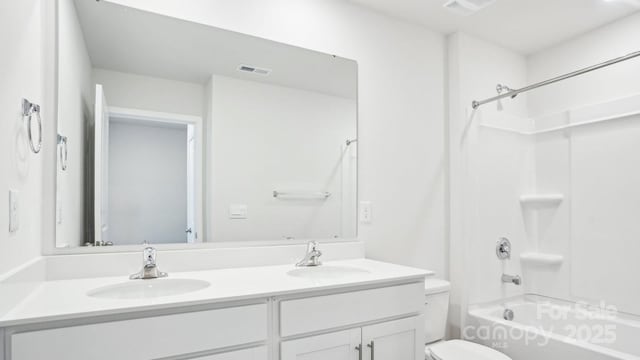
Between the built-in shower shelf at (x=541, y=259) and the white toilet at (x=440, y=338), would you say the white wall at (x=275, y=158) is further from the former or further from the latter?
the built-in shower shelf at (x=541, y=259)

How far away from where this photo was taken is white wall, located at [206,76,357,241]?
1823 millimetres

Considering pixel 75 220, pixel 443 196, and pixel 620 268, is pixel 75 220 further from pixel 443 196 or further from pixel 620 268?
pixel 620 268

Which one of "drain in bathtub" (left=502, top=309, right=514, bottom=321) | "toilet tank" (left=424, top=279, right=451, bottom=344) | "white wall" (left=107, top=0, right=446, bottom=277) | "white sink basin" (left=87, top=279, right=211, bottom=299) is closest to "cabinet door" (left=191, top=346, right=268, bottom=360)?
→ "white sink basin" (left=87, top=279, right=211, bottom=299)

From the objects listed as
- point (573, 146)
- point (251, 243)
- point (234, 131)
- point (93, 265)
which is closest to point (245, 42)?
point (234, 131)

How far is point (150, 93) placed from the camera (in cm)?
169

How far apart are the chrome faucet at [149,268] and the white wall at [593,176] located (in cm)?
261

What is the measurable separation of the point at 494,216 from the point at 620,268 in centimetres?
77

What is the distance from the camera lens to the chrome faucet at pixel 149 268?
4.93 ft

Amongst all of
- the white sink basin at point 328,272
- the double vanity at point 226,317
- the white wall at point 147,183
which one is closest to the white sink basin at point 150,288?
the double vanity at point 226,317

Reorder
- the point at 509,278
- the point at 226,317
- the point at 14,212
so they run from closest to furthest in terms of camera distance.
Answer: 1. the point at 14,212
2. the point at 226,317
3. the point at 509,278

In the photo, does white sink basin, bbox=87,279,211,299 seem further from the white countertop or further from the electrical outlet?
the electrical outlet

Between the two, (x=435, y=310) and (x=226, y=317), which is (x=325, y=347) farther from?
(x=435, y=310)

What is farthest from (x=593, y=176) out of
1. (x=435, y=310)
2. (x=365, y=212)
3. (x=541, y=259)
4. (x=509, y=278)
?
(x=365, y=212)

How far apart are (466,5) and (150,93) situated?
68.8 inches
